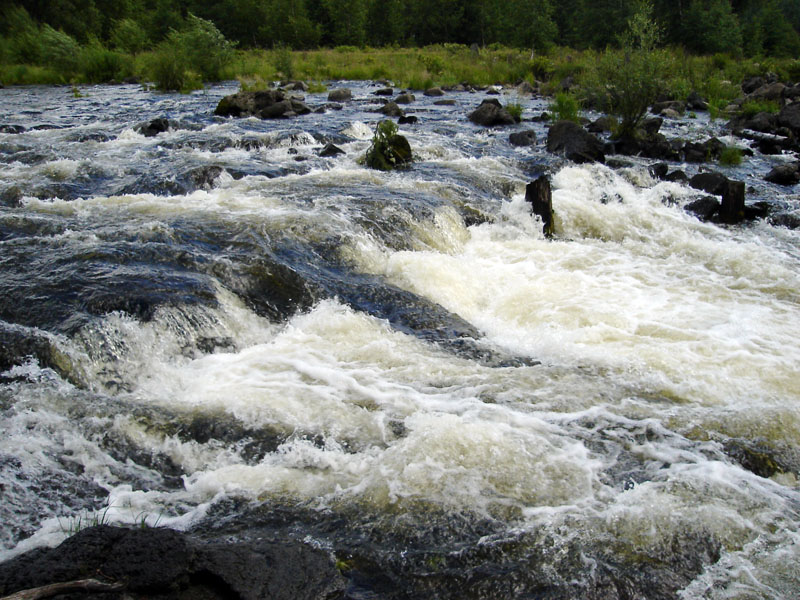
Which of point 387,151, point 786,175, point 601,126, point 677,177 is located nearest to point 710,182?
point 677,177

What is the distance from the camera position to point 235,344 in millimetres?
5844

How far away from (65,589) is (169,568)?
42cm

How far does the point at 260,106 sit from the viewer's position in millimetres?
18344

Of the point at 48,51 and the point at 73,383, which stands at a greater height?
the point at 48,51

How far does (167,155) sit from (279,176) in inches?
119

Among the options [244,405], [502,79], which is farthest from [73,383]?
[502,79]

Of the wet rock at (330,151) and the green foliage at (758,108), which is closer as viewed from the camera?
the wet rock at (330,151)

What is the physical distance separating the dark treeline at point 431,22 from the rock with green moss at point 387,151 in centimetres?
2919

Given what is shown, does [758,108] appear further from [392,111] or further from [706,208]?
[392,111]

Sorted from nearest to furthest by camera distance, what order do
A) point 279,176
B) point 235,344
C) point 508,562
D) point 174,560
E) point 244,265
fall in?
point 174,560, point 508,562, point 235,344, point 244,265, point 279,176

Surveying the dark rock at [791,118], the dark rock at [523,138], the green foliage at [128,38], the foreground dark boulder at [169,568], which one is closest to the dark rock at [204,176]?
the dark rock at [523,138]

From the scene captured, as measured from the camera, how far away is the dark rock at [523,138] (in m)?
14.7

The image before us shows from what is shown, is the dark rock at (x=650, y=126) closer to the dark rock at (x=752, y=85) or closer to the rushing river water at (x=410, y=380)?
the rushing river water at (x=410, y=380)

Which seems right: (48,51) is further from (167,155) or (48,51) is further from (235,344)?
(235,344)
